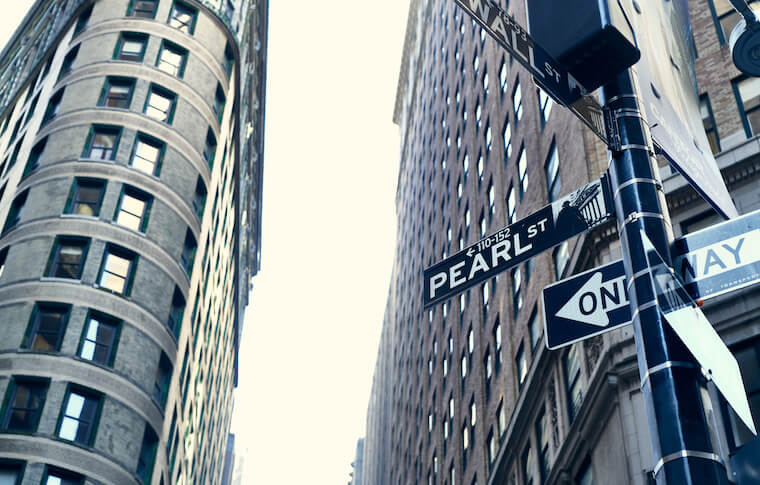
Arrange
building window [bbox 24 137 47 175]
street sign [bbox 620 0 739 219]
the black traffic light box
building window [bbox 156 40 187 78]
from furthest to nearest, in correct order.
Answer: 1. building window [bbox 156 40 187 78]
2. building window [bbox 24 137 47 175]
3. street sign [bbox 620 0 739 219]
4. the black traffic light box

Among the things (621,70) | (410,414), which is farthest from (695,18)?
(410,414)

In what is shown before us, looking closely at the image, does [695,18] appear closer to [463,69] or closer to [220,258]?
[463,69]

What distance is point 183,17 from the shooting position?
51.3m

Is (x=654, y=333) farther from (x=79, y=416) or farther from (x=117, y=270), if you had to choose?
(x=117, y=270)

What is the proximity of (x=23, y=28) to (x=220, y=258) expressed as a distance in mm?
32073

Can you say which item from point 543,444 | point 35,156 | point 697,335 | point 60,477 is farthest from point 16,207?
point 697,335

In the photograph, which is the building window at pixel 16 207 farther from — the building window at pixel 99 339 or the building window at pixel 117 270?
the building window at pixel 99 339

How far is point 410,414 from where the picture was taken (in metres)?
66.2

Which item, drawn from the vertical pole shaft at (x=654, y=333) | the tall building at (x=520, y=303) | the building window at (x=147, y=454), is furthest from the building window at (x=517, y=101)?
the vertical pole shaft at (x=654, y=333)

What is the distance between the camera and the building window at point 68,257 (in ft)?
126

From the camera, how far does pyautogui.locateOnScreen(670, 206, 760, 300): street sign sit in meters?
6.50

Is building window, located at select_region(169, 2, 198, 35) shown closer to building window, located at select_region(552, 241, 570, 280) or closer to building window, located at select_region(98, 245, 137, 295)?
building window, located at select_region(98, 245, 137, 295)

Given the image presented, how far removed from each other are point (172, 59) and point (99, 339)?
1863 cm

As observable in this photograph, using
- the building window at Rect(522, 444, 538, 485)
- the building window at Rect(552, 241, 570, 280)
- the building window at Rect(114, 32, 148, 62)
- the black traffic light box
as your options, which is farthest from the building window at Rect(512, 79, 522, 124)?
the black traffic light box
